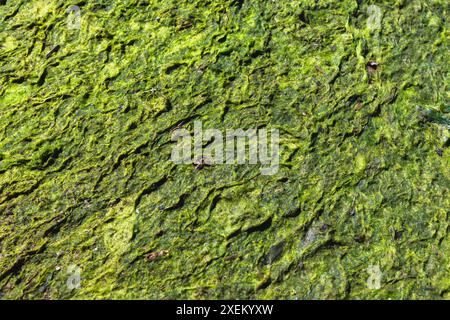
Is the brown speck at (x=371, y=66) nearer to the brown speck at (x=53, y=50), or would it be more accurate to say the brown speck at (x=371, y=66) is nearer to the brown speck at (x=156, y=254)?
the brown speck at (x=156, y=254)

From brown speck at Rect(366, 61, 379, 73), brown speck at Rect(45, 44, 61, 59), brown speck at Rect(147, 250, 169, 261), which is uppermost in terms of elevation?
brown speck at Rect(45, 44, 61, 59)

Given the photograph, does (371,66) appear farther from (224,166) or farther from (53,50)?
(53,50)

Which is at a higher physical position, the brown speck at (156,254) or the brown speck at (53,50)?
the brown speck at (53,50)

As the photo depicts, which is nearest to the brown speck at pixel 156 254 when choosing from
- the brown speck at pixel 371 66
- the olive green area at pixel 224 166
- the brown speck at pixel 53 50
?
the olive green area at pixel 224 166

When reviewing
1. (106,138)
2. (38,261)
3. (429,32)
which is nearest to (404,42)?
(429,32)

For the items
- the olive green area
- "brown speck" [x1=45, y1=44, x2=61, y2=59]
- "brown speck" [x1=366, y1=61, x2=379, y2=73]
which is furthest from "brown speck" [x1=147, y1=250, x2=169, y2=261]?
"brown speck" [x1=366, y1=61, x2=379, y2=73]

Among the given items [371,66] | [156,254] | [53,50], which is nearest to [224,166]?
[156,254]

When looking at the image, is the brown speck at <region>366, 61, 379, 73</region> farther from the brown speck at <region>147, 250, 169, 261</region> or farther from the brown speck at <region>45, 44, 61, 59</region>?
the brown speck at <region>45, 44, 61, 59</region>

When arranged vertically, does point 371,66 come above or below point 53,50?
below
